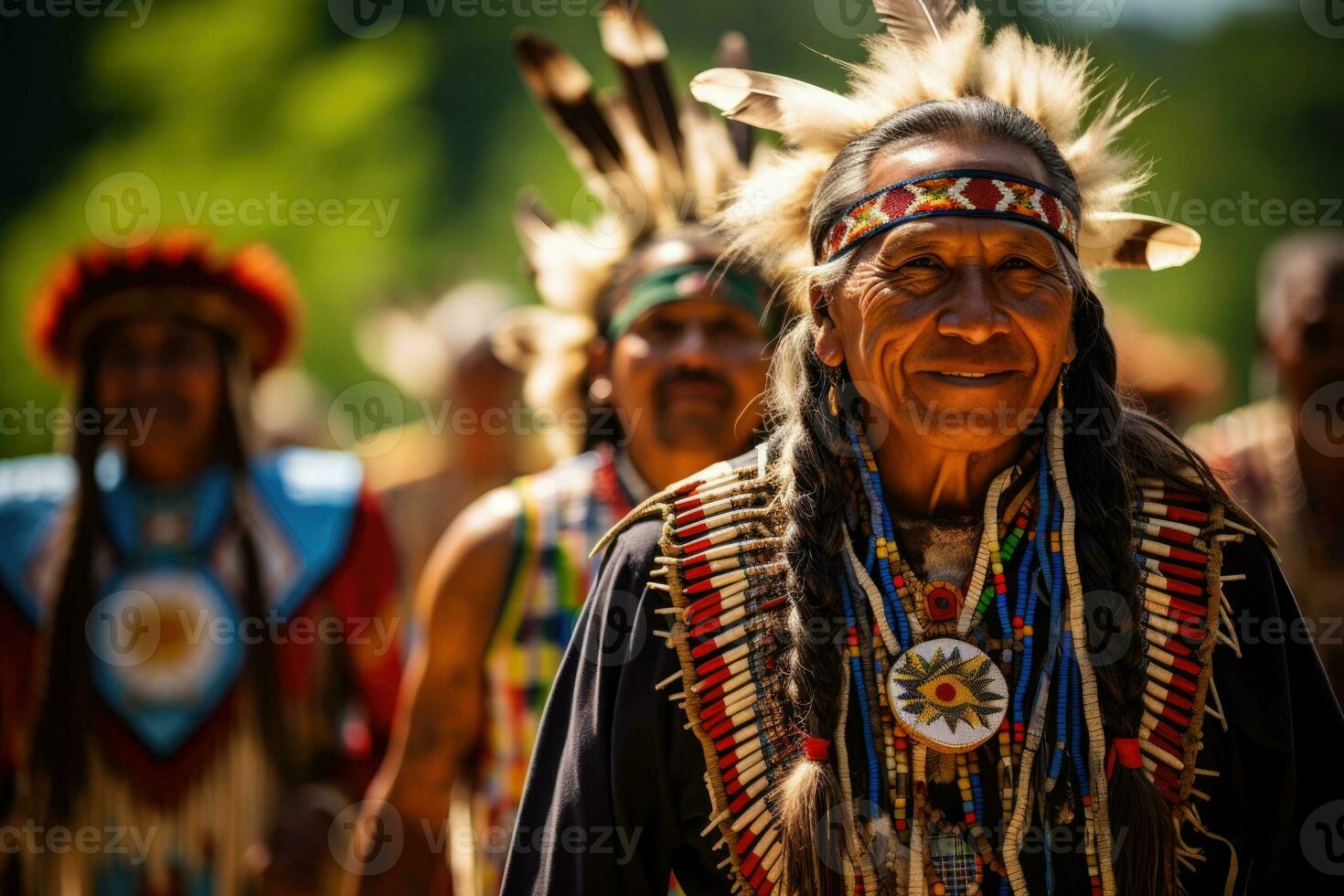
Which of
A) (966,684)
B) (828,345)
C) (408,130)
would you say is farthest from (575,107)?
(408,130)

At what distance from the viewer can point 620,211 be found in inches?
188

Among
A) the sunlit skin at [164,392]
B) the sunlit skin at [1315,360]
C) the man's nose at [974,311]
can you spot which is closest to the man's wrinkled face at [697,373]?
the man's nose at [974,311]

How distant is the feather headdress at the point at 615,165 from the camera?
4699 millimetres

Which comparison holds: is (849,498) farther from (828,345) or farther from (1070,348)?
(1070,348)

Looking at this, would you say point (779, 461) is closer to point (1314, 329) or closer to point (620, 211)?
point (620, 211)

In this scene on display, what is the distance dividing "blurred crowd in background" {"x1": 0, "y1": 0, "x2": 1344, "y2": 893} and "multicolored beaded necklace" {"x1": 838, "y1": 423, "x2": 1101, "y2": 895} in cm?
80

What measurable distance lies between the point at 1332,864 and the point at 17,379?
36.7ft

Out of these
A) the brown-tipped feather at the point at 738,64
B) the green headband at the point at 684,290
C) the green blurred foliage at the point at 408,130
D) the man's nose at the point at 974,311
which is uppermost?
the green blurred foliage at the point at 408,130

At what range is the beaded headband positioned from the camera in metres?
2.53

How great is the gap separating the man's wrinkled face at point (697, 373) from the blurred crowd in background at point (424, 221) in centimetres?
8

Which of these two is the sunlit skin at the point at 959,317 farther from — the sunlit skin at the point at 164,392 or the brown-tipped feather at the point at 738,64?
the sunlit skin at the point at 164,392

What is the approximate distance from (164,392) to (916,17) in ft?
11.5

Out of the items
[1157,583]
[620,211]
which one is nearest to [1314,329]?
[620,211]

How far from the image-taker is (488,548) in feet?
13.7
